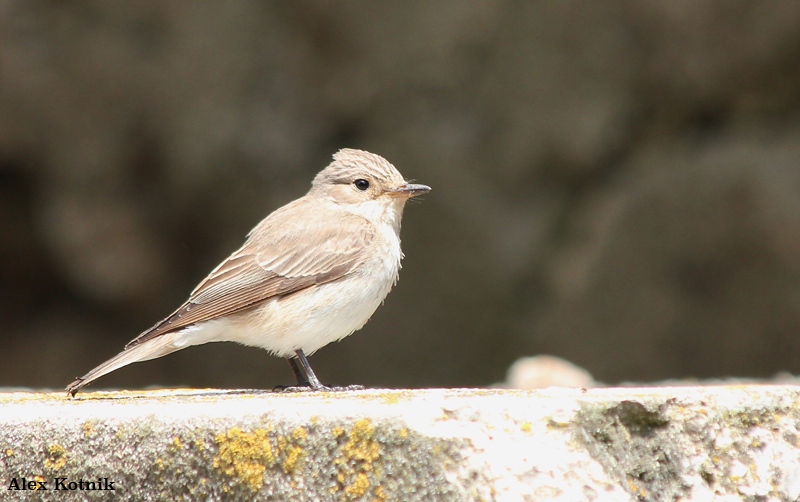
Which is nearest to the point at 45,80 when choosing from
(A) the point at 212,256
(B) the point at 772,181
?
(A) the point at 212,256

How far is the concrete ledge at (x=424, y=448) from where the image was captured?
8.39ft

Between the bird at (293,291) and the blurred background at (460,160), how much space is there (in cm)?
362

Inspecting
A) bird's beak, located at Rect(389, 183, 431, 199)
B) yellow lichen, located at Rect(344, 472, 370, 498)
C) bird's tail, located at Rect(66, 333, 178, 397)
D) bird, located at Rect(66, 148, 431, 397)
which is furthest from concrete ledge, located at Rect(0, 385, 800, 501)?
bird's beak, located at Rect(389, 183, 431, 199)

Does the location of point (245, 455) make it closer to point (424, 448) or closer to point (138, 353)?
point (424, 448)

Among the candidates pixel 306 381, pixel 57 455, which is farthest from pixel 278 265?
pixel 57 455

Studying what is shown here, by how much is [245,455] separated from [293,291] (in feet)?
6.02

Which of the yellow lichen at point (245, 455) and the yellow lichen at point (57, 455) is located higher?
the yellow lichen at point (245, 455)

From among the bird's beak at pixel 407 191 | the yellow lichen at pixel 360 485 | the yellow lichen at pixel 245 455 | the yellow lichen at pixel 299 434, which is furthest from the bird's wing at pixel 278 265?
the yellow lichen at pixel 360 485

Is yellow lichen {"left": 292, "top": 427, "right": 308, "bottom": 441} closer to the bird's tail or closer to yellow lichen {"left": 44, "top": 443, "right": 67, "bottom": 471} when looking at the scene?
yellow lichen {"left": 44, "top": 443, "right": 67, "bottom": 471}

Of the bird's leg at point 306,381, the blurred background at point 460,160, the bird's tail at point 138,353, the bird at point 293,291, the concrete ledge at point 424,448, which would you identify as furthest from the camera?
the blurred background at point 460,160

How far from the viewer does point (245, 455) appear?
8.70 ft

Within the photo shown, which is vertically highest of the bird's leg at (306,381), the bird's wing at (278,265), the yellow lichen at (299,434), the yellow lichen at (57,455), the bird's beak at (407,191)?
the bird's beak at (407,191)

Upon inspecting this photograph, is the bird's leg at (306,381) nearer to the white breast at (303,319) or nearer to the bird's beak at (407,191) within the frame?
the white breast at (303,319)

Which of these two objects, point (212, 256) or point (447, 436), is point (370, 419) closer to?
point (447, 436)
